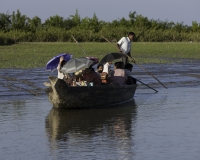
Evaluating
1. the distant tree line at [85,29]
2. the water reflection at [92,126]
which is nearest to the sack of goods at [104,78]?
the water reflection at [92,126]

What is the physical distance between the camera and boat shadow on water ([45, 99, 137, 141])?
34.6ft

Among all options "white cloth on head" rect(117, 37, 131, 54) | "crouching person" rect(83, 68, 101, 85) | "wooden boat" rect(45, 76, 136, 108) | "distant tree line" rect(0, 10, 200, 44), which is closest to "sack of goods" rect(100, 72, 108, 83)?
"wooden boat" rect(45, 76, 136, 108)

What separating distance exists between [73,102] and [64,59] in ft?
6.50

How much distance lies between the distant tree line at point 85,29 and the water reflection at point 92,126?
34310 mm

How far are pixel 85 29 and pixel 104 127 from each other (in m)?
47.5

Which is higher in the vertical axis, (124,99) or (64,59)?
(64,59)

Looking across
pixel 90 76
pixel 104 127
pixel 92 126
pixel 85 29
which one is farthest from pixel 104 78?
pixel 85 29

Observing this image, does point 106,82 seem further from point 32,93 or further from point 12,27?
point 12,27

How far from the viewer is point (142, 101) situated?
15.1 metres

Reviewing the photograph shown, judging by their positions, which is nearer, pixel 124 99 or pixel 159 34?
pixel 124 99

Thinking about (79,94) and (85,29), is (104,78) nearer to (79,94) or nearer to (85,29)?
A: (79,94)

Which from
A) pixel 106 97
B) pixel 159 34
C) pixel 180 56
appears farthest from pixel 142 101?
pixel 159 34

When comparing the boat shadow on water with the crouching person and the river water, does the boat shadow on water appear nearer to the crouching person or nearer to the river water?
the river water

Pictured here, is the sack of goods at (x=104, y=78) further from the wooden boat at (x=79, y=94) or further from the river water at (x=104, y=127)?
the river water at (x=104, y=127)
